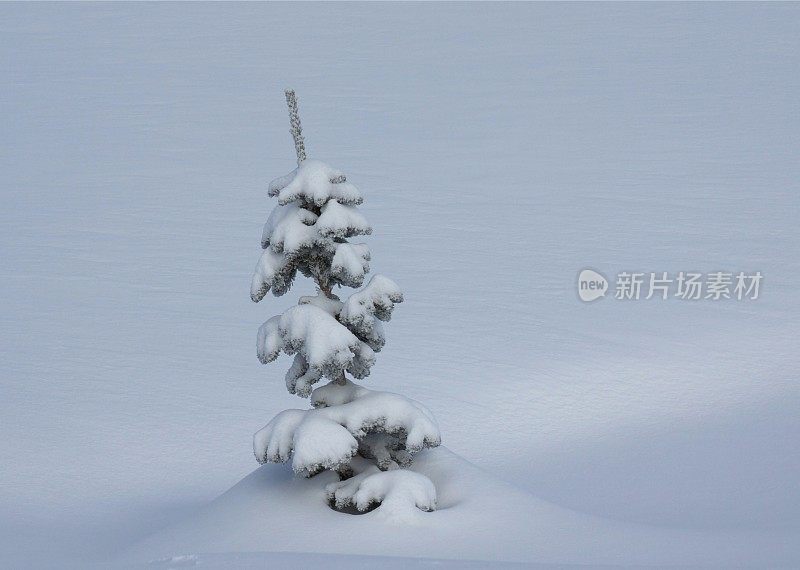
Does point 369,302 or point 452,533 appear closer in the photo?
point 452,533

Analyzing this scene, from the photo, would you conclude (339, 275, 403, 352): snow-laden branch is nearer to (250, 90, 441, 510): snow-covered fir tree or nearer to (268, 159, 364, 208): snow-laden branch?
(250, 90, 441, 510): snow-covered fir tree

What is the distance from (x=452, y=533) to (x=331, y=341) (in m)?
2.62

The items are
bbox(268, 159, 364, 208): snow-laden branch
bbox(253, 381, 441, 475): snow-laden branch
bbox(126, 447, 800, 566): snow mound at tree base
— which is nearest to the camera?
bbox(126, 447, 800, 566): snow mound at tree base

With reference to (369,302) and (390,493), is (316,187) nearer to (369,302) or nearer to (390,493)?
(369,302)

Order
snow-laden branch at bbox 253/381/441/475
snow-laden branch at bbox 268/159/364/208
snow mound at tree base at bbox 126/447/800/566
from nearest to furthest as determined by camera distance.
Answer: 1. snow mound at tree base at bbox 126/447/800/566
2. snow-laden branch at bbox 253/381/441/475
3. snow-laden branch at bbox 268/159/364/208

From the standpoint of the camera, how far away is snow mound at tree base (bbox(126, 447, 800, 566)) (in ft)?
37.7

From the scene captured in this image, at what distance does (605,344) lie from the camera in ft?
68.0

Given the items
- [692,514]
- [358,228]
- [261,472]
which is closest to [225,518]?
[261,472]

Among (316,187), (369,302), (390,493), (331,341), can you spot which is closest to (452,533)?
(390,493)

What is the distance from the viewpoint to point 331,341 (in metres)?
12.4

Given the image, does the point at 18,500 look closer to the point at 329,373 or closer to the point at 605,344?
the point at 329,373

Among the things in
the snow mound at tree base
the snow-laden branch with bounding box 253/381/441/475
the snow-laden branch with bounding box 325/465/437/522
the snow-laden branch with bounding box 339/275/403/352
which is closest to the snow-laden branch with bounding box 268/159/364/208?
the snow-laden branch with bounding box 339/275/403/352

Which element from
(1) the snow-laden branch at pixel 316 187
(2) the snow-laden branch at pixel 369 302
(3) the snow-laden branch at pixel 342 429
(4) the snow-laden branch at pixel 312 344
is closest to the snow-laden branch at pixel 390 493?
(3) the snow-laden branch at pixel 342 429

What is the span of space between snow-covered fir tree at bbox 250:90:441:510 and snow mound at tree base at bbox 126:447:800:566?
1.31 ft
